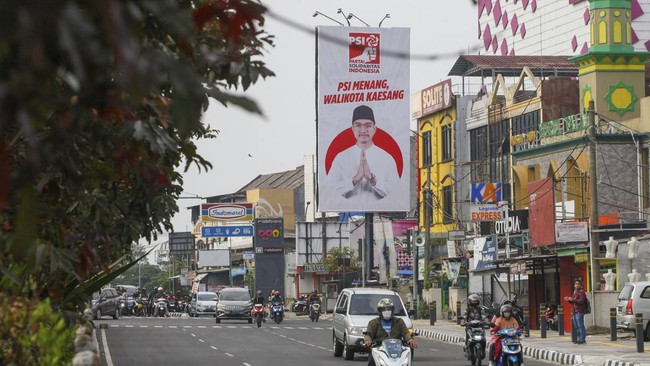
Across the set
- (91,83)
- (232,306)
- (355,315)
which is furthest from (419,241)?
(91,83)

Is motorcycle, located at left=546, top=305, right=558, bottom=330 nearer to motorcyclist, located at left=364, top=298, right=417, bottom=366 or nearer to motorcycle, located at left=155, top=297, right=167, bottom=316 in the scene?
motorcyclist, located at left=364, top=298, right=417, bottom=366

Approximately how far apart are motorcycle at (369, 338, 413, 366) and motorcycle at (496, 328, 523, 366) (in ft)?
10.2

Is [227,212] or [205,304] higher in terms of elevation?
[227,212]

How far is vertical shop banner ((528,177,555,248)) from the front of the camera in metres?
45.2

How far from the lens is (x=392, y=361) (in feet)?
58.2

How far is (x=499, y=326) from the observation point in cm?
2120

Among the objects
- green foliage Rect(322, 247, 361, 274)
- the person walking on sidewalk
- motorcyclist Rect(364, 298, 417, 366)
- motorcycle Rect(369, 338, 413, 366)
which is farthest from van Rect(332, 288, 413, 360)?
green foliage Rect(322, 247, 361, 274)

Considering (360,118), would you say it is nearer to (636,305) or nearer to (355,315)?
(636,305)

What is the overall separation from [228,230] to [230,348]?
6958 cm

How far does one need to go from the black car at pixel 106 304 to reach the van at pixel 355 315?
28756 millimetres

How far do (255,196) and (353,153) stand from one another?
6101cm

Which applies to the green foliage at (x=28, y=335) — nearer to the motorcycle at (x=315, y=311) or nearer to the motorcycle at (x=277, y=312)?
the motorcycle at (x=277, y=312)

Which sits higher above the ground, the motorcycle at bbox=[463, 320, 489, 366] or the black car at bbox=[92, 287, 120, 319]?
the black car at bbox=[92, 287, 120, 319]

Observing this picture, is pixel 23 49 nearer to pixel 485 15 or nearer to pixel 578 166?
pixel 578 166
